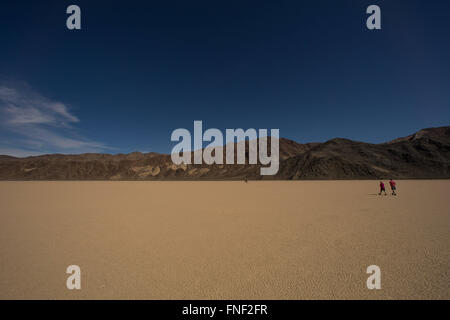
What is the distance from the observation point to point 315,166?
238 feet

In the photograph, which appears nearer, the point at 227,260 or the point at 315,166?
the point at 227,260

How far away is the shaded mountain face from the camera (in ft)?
218

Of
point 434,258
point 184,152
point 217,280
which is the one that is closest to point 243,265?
point 217,280

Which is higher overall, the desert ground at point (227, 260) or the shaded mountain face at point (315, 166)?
the shaded mountain face at point (315, 166)

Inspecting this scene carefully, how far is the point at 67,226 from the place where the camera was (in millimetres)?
7660

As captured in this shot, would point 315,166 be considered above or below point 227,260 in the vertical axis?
above

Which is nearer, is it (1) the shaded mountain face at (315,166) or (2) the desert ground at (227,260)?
(2) the desert ground at (227,260)

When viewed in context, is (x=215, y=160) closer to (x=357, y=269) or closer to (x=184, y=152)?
(x=184, y=152)

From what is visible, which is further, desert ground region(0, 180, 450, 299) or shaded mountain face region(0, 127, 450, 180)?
shaded mountain face region(0, 127, 450, 180)

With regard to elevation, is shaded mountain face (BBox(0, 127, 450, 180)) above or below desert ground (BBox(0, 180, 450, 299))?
above

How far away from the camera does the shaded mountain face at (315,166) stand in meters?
66.4

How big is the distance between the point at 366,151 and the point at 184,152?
297ft
